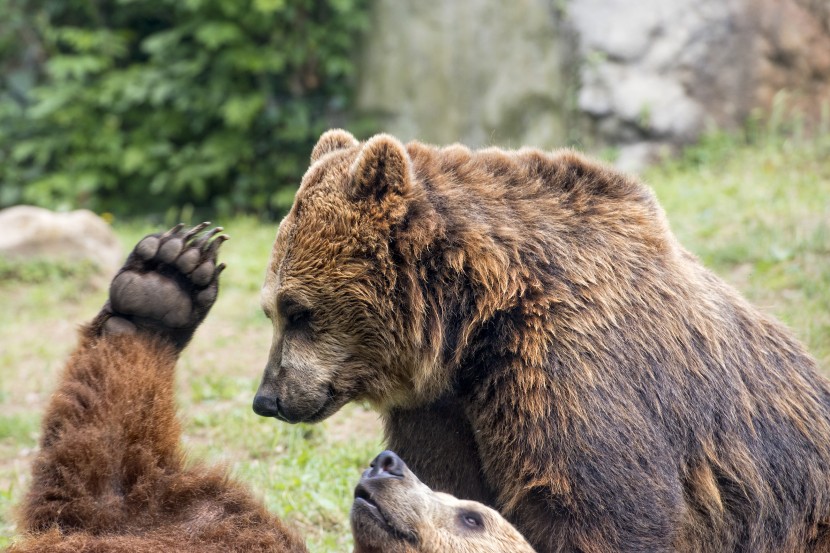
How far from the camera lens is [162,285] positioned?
13.5 ft

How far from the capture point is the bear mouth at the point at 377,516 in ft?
10.6

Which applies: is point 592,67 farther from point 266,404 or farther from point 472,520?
point 472,520

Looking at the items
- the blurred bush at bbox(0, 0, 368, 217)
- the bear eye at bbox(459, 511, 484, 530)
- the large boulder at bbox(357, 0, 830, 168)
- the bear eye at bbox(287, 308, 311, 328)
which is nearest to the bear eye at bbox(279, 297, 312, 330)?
the bear eye at bbox(287, 308, 311, 328)

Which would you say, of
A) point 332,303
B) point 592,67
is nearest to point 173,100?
point 592,67

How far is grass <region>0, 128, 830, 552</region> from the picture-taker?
17.1ft

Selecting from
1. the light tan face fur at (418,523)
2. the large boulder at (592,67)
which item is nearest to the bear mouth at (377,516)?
the light tan face fur at (418,523)

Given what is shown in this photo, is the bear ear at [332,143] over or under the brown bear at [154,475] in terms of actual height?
over

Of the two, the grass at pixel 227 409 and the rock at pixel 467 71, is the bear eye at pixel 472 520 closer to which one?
the grass at pixel 227 409

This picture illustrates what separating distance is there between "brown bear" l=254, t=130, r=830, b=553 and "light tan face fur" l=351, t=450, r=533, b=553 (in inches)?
5.1

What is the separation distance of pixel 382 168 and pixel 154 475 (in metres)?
1.44

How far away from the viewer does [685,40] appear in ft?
35.4

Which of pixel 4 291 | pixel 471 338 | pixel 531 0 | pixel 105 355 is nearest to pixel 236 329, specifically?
pixel 4 291

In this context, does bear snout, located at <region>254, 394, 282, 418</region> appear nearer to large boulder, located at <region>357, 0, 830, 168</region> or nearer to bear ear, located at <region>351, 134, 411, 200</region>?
bear ear, located at <region>351, 134, 411, 200</region>

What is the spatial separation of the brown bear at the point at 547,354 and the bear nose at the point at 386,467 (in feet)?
1.25
